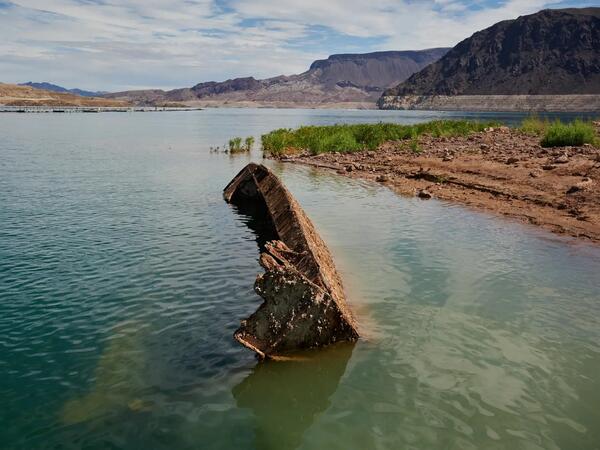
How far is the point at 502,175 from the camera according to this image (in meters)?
26.4

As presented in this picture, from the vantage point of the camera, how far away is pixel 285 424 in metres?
7.08

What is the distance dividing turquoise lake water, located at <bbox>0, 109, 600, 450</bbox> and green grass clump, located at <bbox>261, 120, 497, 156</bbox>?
25085mm

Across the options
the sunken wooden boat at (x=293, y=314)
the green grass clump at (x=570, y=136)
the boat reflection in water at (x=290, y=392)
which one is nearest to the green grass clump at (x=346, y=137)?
the green grass clump at (x=570, y=136)

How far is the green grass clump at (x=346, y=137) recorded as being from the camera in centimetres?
4291

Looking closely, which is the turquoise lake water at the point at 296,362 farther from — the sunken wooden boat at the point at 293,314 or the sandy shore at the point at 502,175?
the sandy shore at the point at 502,175

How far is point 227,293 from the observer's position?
11.7m

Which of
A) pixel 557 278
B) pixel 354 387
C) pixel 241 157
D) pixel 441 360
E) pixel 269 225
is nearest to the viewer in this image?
pixel 354 387

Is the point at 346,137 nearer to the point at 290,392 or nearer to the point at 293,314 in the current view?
the point at 293,314

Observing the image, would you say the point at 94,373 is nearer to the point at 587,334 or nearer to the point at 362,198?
the point at 587,334

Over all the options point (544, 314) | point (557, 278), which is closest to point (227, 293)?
point (544, 314)

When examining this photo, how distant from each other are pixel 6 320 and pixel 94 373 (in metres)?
3.10

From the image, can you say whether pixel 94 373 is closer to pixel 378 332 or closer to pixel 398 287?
pixel 378 332

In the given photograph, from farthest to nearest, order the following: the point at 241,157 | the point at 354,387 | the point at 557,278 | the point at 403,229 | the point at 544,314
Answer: the point at 241,157
the point at 403,229
the point at 557,278
the point at 544,314
the point at 354,387

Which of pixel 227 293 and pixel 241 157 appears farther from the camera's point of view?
pixel 241 157
